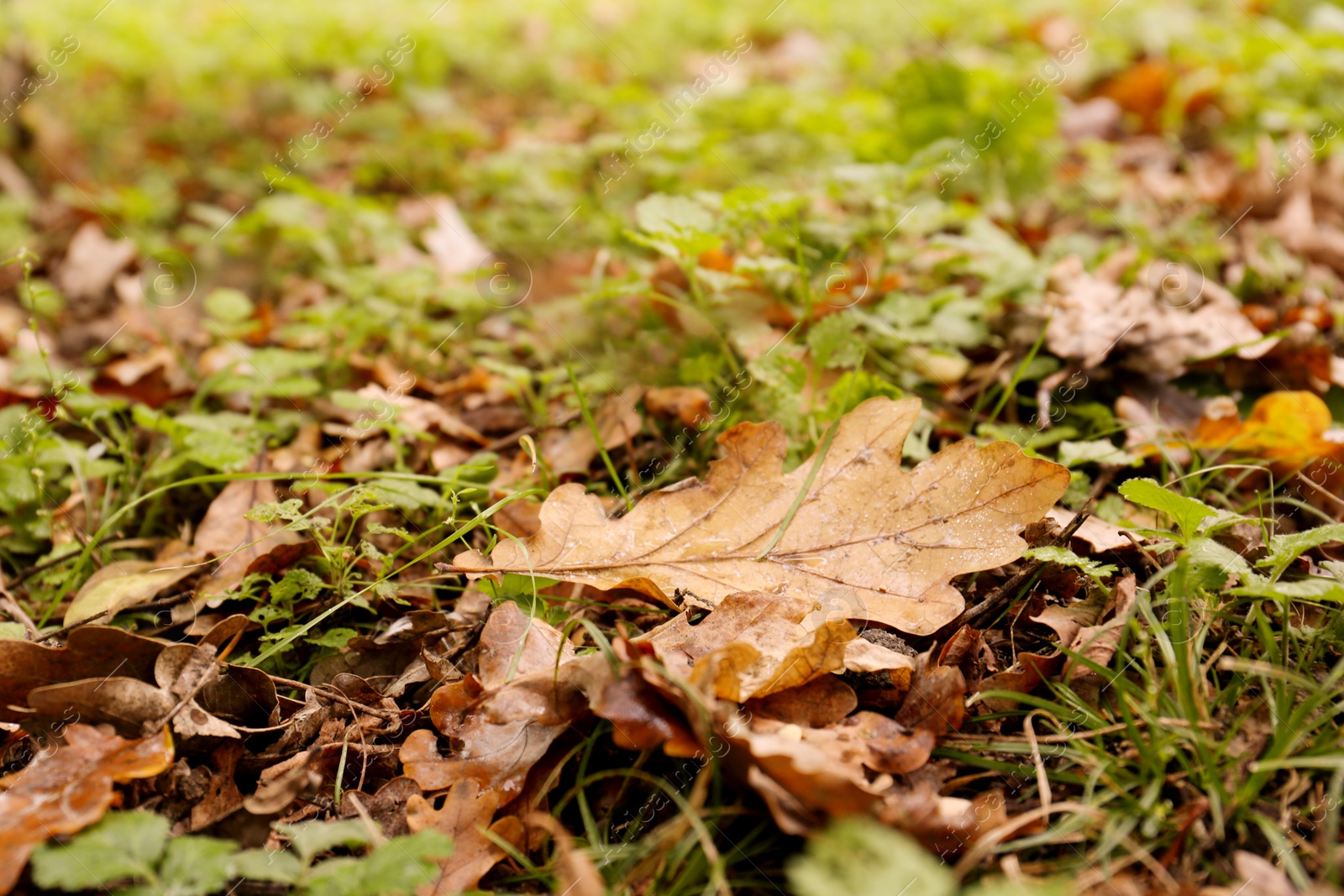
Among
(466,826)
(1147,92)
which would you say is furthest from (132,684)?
(1147,92)

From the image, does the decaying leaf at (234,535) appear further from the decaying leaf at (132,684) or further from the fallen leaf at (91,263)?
the fallen leaf at (91,263)

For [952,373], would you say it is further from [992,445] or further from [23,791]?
[23,791]

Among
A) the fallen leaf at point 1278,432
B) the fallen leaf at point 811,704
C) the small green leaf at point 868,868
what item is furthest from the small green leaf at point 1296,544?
the small green leaf at point 868,868

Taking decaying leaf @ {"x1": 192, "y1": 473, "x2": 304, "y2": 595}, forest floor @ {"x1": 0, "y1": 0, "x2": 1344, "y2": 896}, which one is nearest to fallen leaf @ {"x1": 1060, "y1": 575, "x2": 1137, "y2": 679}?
forest floor @ {"x1": 0, "y1": 0, "x2": 1344, "y2": 896}

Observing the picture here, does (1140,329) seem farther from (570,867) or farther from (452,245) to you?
(452,245)

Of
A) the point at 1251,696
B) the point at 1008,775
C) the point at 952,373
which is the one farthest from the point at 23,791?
the point at 952,373

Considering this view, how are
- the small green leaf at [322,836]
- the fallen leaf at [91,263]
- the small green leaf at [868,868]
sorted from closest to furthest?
the small green leaf at [868,868]
the small green leaf at [322,836]
the fallen leaf at [91,263]

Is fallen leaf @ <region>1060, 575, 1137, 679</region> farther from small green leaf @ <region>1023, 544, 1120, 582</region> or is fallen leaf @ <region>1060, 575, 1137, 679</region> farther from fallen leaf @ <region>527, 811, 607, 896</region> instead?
→ fallen leaf @ <region>527, 811, 607, 896</region>
